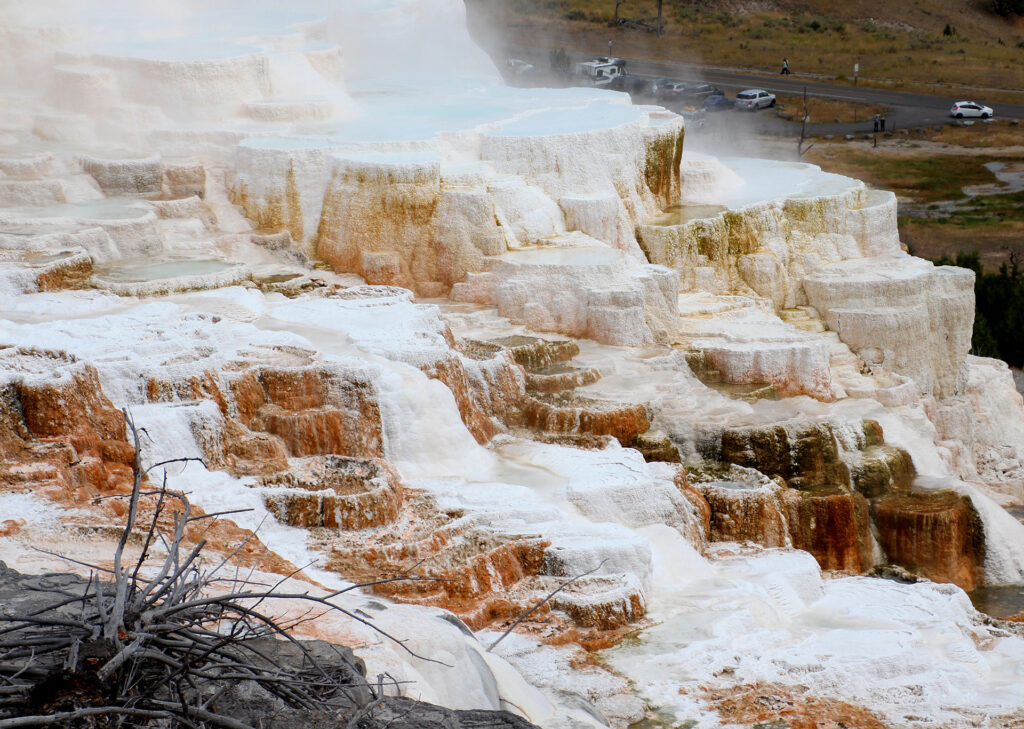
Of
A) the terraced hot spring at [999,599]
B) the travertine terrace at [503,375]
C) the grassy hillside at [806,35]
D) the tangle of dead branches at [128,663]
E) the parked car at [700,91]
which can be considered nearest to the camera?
the tangle of dead branches at [128,663]

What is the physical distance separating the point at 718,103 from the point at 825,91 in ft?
19.3

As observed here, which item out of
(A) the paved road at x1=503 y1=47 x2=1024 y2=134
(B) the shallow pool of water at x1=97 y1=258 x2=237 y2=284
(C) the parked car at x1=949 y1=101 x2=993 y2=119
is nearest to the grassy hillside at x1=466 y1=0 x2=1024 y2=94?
(A) the paved road at x1=503 y1=47 x2=1024 y2=134

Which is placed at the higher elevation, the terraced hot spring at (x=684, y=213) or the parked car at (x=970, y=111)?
the parked car at (x=970, y=111)

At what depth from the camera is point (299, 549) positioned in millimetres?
9383

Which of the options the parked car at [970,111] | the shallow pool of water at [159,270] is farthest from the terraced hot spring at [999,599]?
the parked car at [970,111]

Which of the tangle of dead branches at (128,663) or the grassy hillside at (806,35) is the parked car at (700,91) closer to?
the grassy hillside at (806,35)

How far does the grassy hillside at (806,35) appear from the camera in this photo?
137 ft

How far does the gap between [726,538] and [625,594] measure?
106 inches

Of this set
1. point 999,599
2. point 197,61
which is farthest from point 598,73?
point 999,599

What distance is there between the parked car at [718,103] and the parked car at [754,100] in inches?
11.7

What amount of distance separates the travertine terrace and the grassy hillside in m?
21.4

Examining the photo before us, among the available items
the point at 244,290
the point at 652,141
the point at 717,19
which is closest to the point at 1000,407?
the point at 652,141

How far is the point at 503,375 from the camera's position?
13.0m

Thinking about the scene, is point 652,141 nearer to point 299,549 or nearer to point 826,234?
point 826,234
